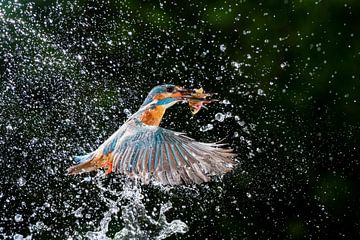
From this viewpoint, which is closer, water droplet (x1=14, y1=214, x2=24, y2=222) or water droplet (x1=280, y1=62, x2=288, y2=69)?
water droplet (x1=14, y1=214, x2=24, y2=222)

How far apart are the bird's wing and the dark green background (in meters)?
1.89

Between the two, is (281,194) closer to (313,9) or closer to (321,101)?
(321,101)

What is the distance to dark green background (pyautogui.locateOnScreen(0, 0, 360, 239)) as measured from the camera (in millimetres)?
4652

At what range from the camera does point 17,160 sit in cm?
463

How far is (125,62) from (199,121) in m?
0.66

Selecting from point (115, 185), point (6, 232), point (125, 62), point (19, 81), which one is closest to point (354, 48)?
→ point (125, 62)

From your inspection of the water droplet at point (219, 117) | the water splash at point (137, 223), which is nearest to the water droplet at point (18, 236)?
the water splash at point (137, 223)

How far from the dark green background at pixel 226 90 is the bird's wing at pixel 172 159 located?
1.89 m

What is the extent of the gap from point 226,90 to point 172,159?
6.92 feet

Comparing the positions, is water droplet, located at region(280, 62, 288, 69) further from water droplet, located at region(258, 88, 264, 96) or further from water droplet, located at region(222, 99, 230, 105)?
water droplet, located at region(222, 99, 230, 105)

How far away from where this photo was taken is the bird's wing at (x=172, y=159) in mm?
2689

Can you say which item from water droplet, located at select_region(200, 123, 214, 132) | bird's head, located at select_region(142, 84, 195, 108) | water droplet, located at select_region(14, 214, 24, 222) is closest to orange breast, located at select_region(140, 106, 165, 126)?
bird's head, located at select_region(142, 84, 195, 108)

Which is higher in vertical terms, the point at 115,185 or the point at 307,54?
the point at 307,54

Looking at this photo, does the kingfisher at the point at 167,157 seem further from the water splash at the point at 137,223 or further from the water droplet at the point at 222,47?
the water droplet at the point at 222,47
